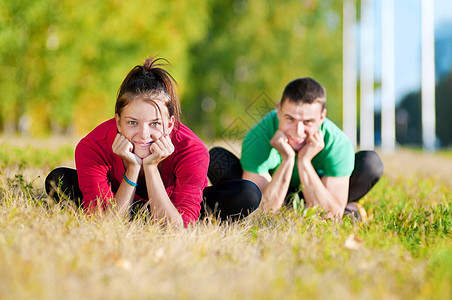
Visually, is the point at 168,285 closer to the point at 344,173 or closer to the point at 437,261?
the point at 437,261

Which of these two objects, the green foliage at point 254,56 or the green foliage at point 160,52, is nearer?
the green foliage at point 160,52

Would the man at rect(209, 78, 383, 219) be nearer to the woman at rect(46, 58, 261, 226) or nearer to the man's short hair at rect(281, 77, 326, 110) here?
the man's short hair at rect(281, 77, 326, 110)

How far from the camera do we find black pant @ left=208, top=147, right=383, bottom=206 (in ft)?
16.8

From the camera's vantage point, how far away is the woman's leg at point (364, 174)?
5121 mm

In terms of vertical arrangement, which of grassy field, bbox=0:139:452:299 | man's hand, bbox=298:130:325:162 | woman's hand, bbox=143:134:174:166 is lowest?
grassy field, bbox=0:139:452:299

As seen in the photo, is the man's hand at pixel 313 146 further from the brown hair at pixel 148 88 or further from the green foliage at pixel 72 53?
the green foliage at pixel 72 53

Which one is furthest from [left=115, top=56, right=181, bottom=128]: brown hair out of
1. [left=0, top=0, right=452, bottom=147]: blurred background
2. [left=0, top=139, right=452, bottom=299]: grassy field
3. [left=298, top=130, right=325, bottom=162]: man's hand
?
[left=0, top=0, right=452, bottom=147]: blurred background

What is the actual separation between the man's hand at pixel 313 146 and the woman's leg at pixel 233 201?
32.5 inches

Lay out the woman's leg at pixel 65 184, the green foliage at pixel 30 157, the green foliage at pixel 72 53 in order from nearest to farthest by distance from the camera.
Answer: the woman's leg at pixel 65 184 → the green foliage at pixel 30 157 → the green foliage at pixel 72 53

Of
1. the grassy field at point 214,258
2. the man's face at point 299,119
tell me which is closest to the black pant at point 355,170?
the man's face at point 299,119

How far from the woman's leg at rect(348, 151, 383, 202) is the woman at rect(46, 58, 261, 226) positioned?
1.83m

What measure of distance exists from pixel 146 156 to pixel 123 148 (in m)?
0.21

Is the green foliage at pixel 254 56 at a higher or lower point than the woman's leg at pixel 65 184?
higher

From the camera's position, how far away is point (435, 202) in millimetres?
5000
